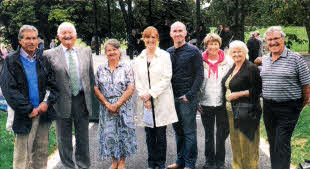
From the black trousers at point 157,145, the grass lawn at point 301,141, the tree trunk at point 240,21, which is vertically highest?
the tree trunk at point 240,21

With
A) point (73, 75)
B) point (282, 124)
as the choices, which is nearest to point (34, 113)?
point (73, 75)

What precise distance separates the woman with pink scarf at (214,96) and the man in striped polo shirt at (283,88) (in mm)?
764

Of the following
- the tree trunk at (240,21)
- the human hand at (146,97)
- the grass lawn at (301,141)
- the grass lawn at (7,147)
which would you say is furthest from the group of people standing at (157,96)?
the tree trunk at (240,21)

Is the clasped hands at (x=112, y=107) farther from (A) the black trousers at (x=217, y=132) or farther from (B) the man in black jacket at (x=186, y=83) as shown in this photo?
(A) the black trousers at (x=217, y=132)

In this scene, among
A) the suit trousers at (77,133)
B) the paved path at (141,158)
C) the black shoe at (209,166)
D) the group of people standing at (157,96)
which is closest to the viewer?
the group of people standing at (157,96)

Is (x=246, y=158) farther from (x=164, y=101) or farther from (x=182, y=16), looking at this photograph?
(x=182, y=16)

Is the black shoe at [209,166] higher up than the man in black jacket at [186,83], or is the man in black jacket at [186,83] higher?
the man in black jacket at [186,83]

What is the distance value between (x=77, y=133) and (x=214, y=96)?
1959 mm

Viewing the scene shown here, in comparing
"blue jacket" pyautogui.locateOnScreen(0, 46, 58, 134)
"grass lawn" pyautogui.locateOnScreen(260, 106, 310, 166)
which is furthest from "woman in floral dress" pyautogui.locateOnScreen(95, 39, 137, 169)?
"grass lawn" pyautogui.locateOnScreen(260, 106, 310, 166)

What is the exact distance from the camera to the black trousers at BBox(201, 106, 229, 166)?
531cm

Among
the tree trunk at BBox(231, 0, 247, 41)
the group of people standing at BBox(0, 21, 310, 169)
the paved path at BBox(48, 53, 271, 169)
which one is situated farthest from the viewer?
the tree trunk at BBox(231, 0, 247, 41)

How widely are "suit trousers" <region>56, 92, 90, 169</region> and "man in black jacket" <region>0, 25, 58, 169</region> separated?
1.42 feet

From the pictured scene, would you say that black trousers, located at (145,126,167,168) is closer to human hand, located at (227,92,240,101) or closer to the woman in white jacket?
the woman in white jacket

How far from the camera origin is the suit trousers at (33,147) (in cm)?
445
